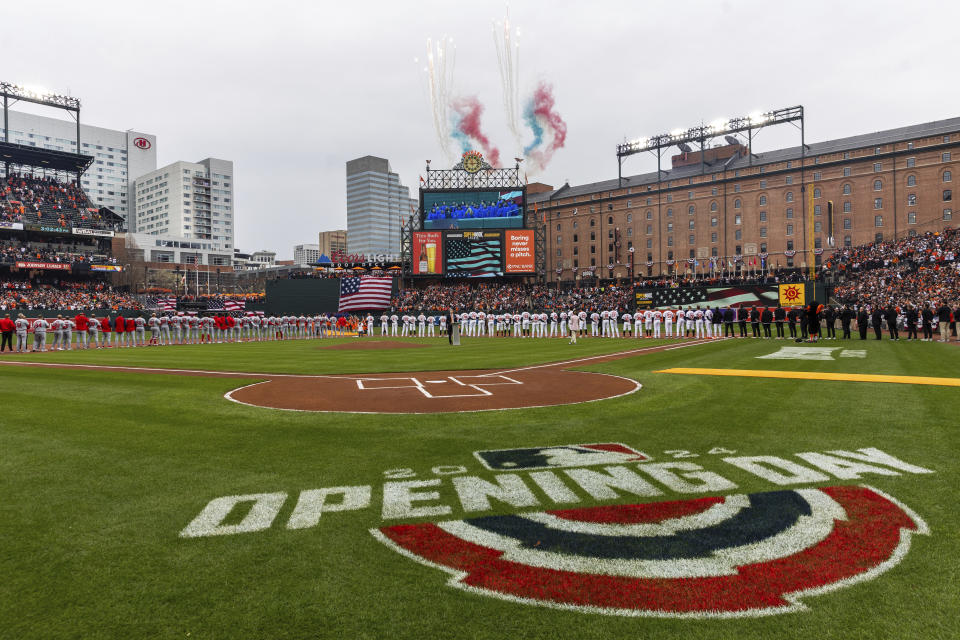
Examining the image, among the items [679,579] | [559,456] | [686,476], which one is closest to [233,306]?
[559,456]

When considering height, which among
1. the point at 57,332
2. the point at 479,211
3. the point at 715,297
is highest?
the point at 479,211

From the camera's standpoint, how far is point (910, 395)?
982 cm

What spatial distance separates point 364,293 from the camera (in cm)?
6144

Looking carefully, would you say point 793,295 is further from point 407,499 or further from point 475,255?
point 407,499

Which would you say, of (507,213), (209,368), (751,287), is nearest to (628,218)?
(507,213)

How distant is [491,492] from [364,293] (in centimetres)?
5825

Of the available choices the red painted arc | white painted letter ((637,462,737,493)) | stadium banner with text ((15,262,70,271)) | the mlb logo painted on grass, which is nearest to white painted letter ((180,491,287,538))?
the red painted arc

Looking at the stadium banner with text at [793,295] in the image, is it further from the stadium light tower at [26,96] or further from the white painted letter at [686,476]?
the stadium light tower at [26,96]

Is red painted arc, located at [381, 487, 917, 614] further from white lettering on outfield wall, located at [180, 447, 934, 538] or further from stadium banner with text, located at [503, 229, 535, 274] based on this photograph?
stadium banner with text, located at [503, 229, 535, 274]

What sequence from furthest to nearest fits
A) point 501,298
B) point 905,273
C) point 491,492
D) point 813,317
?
point 501,298, point 905,273, point 813,317, point 491,492

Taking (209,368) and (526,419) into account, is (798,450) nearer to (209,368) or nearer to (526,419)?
(526,419)

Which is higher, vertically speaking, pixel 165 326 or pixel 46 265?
pixel 46 265

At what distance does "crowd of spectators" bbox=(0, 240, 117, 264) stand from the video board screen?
4068 cm

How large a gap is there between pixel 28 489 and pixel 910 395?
13239mm
